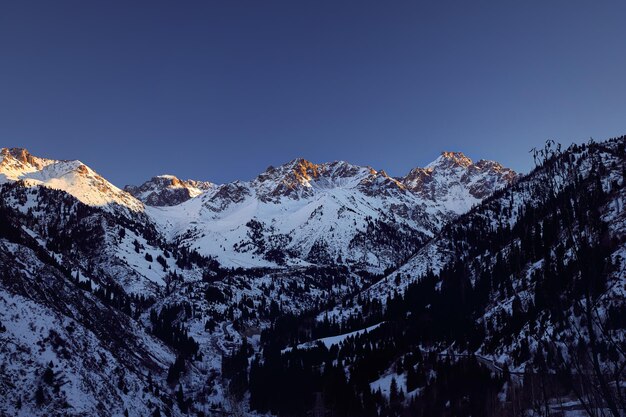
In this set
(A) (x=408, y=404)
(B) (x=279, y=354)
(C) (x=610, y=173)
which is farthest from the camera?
(C) (x=610, y=173)

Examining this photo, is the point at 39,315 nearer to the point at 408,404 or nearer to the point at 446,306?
the point at 408,404

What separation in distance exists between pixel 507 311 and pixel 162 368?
95805mm

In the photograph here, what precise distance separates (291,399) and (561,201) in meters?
115

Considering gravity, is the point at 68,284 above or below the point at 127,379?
above

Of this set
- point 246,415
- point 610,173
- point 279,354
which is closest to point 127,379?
point 246,415

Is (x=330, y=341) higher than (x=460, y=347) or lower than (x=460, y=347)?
higher

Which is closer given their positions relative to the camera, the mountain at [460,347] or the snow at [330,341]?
the mountain at [460,347]

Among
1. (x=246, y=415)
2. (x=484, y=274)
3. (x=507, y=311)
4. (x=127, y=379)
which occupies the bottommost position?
(x=246, y=415)

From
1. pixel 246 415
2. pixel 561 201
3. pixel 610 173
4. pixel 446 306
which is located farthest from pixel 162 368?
pixel 610 173

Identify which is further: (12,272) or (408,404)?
(12,272)

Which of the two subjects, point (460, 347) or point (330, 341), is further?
point (330, 341)

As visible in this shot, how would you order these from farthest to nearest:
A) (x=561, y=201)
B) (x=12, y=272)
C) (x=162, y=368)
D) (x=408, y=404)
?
(x=162, y=368) → (x=12, y=272) → (x=408, y=404) → (x=561, y=201)

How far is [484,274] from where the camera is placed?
16950 cm

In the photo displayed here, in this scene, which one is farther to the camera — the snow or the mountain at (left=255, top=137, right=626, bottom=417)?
the snow
